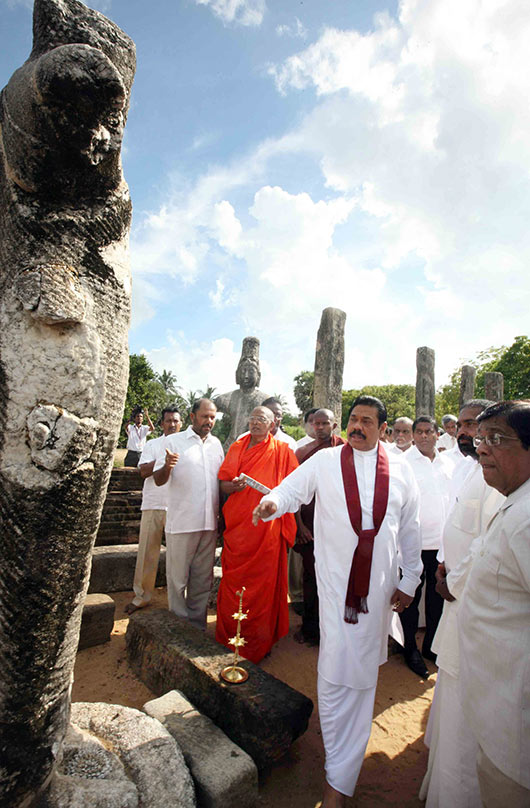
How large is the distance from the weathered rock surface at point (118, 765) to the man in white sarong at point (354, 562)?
0.85m

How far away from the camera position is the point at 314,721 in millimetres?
2918

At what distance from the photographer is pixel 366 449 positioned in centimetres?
273

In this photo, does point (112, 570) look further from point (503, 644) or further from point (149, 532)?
point (503, 644)

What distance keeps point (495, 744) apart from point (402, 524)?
4.34 feet

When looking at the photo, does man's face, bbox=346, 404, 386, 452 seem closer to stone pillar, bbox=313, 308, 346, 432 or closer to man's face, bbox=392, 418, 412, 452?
man's face, bbox=392, 418, 412, 452

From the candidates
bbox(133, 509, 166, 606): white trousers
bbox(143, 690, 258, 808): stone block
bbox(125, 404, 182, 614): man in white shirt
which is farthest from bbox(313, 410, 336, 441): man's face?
bbox(143, 690, 258, 808): stone block

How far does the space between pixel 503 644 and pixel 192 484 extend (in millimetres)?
2856

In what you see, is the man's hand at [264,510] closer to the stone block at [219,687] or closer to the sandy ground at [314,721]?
the stone block at [219,687]

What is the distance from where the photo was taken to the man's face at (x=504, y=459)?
167 cm

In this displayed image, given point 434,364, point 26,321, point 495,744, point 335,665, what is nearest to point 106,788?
point 335,665

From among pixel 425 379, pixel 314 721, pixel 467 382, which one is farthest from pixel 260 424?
pixel 467 382

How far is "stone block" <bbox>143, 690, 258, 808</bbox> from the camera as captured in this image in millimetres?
1884

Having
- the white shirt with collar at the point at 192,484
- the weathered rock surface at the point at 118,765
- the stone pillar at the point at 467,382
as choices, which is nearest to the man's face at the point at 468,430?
the white shirt with collar at the point at 192,484

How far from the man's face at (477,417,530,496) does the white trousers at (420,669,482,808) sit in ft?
3.56
